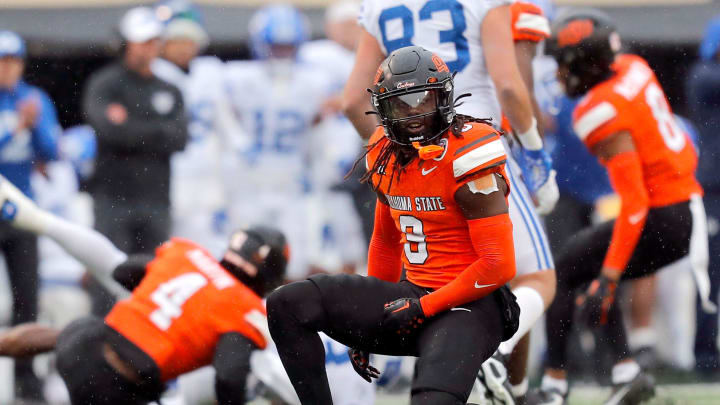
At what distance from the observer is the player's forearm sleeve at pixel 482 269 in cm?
404

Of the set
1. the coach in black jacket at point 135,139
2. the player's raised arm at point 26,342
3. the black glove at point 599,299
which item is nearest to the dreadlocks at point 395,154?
the black glove at point 599,299

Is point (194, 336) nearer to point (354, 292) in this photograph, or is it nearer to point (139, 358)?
point (139, 358)

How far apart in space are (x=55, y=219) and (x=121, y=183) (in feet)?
5.86

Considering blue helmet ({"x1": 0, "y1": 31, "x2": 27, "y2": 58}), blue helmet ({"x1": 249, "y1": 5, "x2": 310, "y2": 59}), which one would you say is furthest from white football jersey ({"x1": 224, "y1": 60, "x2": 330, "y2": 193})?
blue helmet ({"x1": 0, "y1": 31, "x2": 27, "y2": 58})

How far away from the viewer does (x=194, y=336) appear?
17.0 feet

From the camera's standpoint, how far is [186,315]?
519 cm

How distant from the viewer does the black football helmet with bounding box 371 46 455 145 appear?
4.10 meters

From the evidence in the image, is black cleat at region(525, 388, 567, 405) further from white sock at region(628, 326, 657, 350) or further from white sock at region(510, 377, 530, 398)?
white sock at region(628, 326, 657, 350)

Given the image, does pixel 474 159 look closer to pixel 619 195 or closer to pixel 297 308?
pixel 297 308

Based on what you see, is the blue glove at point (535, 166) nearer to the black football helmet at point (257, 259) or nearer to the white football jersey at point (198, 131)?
the black football helmet at point (257, 259)

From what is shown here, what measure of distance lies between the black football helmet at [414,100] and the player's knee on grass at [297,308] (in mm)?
571

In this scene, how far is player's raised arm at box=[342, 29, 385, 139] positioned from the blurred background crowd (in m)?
1.82

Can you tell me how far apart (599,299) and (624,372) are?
46 cm

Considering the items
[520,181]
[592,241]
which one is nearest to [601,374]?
[592,241]
